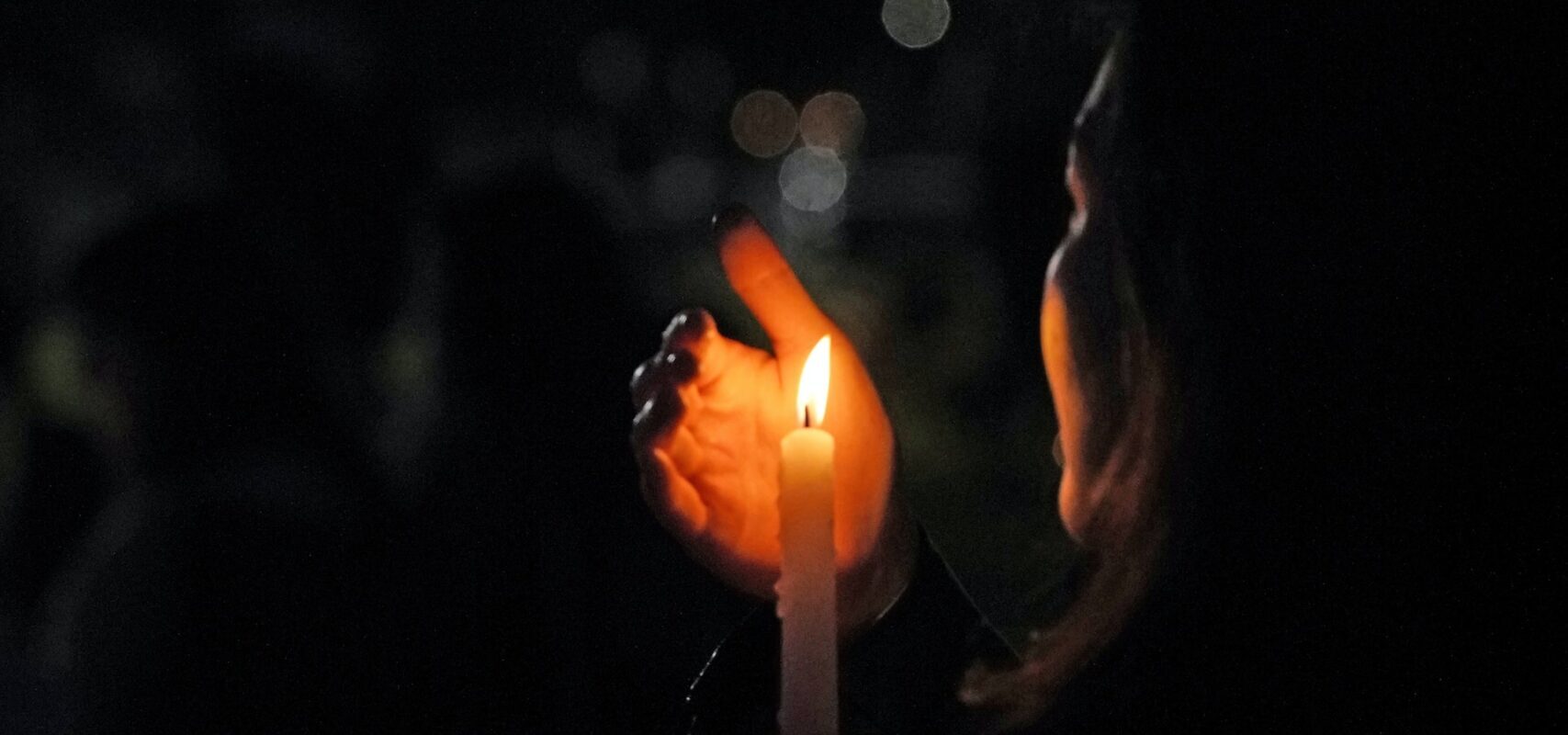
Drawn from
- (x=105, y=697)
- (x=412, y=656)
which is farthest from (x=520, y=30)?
(x=105, y=697)

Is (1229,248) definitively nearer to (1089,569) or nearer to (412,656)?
(1089,569)

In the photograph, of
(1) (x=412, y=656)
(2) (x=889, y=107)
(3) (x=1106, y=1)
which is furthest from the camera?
(2) (x=889, y=107)

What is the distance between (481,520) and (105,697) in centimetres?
34

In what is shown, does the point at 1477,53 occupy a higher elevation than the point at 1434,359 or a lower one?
higher

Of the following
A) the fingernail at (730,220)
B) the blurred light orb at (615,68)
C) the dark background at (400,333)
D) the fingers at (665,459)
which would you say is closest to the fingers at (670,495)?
the fingers at (665,459)

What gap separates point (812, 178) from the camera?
68.7 inches

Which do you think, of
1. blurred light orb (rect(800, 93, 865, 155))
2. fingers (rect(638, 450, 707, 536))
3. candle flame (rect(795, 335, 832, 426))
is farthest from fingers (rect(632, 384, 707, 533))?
blurred light orb (rect(800, 93, 865, 155))

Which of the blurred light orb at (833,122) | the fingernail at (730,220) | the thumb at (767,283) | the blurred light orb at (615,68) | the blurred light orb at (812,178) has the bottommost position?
the blurred light orb at (812,178)

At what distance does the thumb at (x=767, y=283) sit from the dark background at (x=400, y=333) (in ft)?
1.47

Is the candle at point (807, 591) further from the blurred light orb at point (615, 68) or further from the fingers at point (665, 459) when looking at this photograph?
the blurred light orb at point (615, 68)

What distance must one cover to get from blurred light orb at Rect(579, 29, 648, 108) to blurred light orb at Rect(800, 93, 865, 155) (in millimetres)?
237

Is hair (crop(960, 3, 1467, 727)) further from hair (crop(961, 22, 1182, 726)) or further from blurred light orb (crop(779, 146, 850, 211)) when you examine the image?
blurred light orb (crop(779, 146, 850, 211))

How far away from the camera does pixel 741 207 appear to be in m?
0.61

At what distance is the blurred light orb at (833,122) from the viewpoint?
168 centimetres
